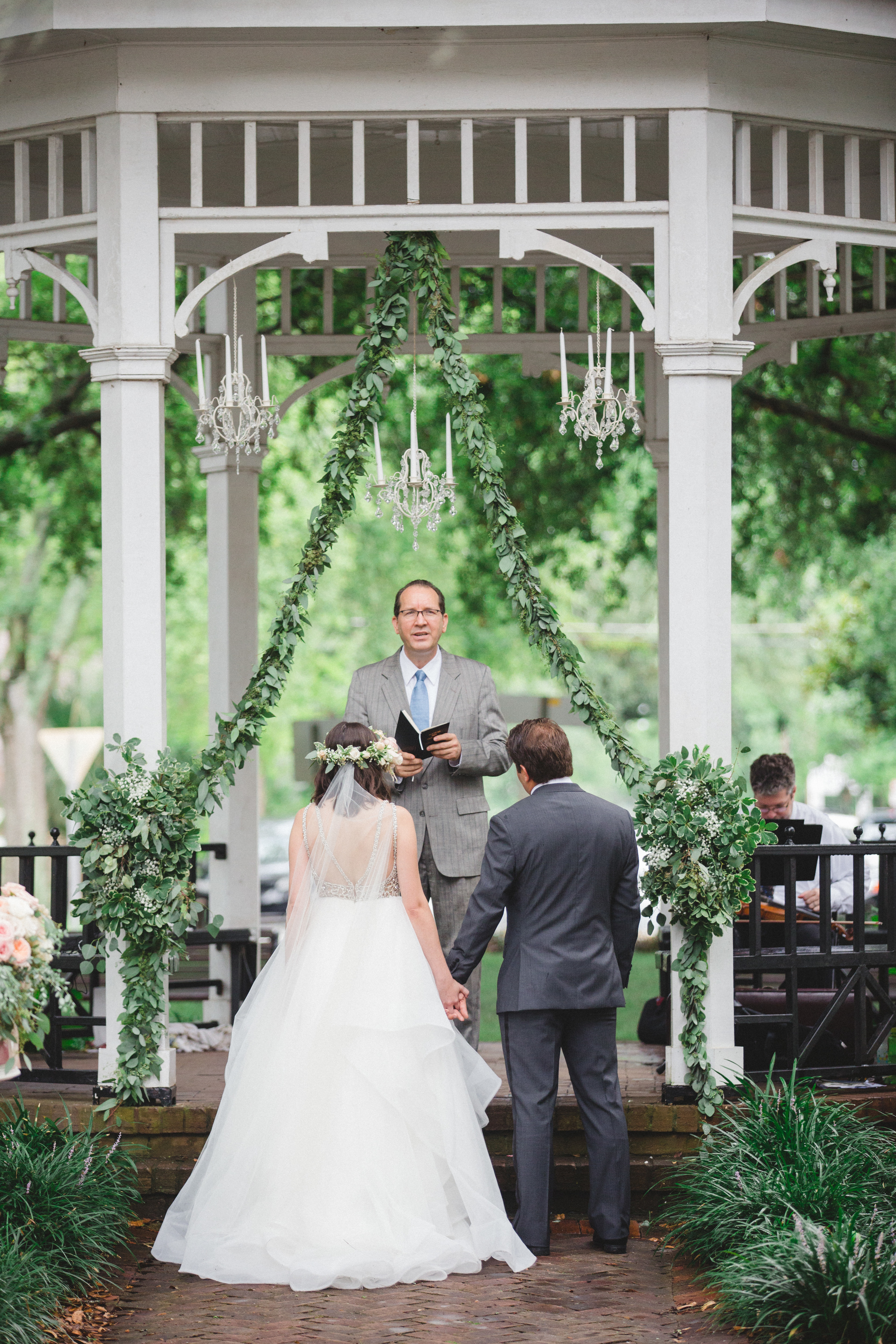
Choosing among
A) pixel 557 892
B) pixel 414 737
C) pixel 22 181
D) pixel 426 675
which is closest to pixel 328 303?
pixel 22 181

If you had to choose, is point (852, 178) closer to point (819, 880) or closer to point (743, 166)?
point (743, 166)

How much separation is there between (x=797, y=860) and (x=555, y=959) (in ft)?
5.99

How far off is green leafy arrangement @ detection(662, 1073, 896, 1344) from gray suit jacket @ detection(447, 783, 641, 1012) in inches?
30.8

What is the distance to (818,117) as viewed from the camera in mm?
6410

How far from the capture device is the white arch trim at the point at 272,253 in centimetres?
618

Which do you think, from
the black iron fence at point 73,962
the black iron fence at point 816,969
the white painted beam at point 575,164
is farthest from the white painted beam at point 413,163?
the black iron fence at point 816,969

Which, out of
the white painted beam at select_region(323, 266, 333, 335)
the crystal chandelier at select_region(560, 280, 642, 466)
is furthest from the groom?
the white painted beam at select_region(323, 266, 333, 335)

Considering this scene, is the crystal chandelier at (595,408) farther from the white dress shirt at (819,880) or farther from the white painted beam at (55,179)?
the white painted beam at (55,179)

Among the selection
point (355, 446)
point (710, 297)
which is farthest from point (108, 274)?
point (710, 297)

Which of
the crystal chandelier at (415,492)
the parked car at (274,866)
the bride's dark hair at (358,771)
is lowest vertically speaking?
the parked car at (274,866)

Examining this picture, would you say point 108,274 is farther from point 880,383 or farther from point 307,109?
point 880,383

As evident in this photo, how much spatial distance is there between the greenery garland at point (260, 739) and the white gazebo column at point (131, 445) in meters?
0.17

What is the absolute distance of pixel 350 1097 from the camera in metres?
5.35

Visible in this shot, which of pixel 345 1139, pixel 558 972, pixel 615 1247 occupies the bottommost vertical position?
pixel 615 1247
